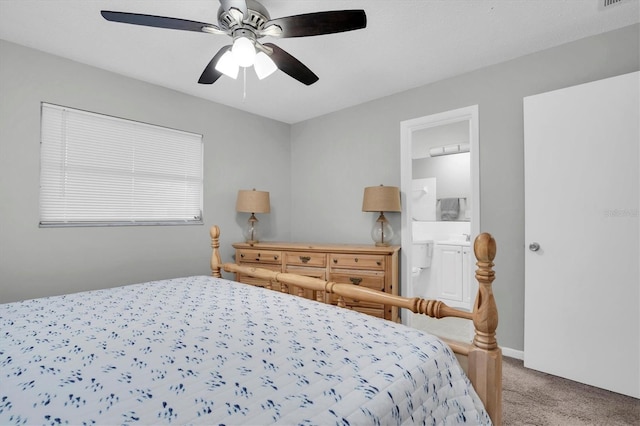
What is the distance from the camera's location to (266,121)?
3982 mm

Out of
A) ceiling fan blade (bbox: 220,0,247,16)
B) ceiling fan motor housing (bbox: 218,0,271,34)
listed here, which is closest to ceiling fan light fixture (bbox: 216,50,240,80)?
ceiling fan motor housing (bbox: 218,0,271,34)

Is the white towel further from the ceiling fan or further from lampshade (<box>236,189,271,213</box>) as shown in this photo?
the ceiling fan

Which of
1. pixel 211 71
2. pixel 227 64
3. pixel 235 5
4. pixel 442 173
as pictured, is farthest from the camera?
pixel 442 173

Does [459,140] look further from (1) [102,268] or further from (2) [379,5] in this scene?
(1) [102,268]

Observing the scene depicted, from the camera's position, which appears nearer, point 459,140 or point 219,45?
point 219,45

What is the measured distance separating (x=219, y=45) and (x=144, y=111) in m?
1.13

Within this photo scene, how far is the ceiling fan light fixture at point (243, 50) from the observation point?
167cm

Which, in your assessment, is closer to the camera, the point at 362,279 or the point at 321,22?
the point at 321,22

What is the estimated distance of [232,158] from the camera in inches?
142

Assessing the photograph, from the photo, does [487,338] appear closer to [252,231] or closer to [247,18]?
[247,18]

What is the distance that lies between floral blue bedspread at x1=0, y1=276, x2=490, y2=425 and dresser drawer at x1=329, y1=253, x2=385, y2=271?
1.40 meters

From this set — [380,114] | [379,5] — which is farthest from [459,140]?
[379,5]

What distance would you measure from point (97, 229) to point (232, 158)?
150 cm

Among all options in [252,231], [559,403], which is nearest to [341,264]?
[252,231]
